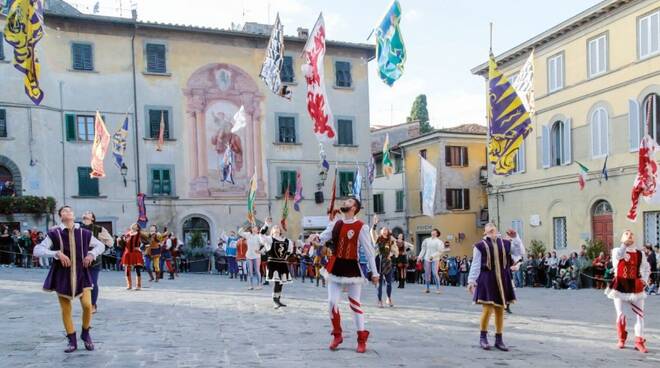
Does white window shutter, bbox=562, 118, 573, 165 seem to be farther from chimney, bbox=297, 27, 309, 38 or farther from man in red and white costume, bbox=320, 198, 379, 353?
man in red and white costume, bbox=320, 198, 379, 353

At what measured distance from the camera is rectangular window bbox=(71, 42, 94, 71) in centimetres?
3319

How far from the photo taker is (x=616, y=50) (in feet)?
88.5

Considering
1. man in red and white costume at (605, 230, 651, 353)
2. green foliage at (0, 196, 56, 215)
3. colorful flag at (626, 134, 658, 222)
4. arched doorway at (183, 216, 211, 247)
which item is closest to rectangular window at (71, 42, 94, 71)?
green foliage at (0, 196, 56, 215)

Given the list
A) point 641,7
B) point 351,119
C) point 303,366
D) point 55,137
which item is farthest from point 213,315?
point 351,119

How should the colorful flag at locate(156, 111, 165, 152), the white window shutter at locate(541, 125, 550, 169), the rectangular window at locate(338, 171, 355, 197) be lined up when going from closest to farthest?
the white window shutter at locate(541, 125, 550, 169)
the colorful flag at locate(156, 111, 165, 152)
the rectangular window at locate(338, 171, 355, 197)

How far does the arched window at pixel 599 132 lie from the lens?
27.7 metres

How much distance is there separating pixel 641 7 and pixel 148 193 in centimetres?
2505

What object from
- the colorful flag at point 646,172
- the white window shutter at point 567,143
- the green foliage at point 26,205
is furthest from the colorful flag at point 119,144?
the colorful flag at point 646,172

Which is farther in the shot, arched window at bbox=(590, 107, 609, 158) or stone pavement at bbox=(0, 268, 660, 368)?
arched window at bbox=(590, 107, 609, 158)

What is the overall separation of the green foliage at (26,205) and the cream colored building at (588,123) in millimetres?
23851

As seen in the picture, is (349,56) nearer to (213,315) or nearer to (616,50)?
(616,50)

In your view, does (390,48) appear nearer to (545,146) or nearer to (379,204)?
(545,146)

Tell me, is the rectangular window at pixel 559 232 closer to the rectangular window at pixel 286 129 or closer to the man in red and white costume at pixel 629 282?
the rectangular window at pixel 286 129

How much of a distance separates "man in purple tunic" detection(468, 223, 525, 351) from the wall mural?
90.8ft
